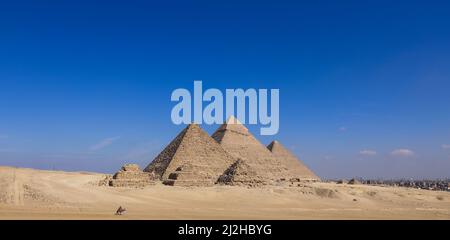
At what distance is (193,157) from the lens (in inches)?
1828

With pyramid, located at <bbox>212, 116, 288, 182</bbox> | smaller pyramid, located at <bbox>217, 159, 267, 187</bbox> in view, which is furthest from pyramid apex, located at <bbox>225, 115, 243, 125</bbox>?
smaller pyramid, located at <bbox>217, 159, 267, 187</bbox>

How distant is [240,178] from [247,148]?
64.3ft

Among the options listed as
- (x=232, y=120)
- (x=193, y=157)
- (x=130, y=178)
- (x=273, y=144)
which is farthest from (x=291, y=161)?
(x=130, y=178)

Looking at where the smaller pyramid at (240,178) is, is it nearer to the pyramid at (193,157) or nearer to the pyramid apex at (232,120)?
the pyramid at (193,157)

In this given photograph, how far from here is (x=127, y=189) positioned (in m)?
30.9

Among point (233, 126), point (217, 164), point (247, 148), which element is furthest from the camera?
point (233, 126)

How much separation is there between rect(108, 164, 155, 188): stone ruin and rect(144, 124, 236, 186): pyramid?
18.9 ft

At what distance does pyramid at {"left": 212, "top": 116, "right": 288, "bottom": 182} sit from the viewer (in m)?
56.4

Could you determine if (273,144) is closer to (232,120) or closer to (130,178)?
(232,120)

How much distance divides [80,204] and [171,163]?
23855 mm
